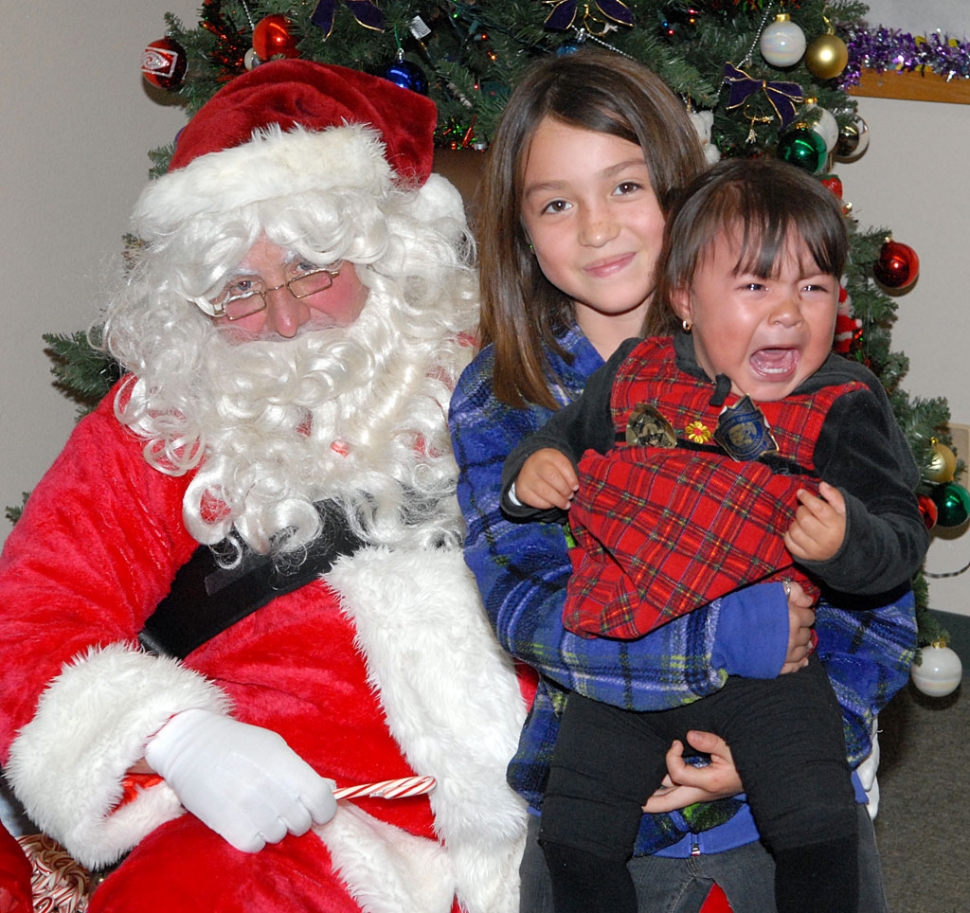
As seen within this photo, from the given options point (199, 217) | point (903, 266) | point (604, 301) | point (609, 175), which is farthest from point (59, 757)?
point (903, 266)

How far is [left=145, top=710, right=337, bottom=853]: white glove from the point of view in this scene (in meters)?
1.72

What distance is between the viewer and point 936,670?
326 cm

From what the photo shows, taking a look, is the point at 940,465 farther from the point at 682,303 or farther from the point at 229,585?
the point at 229,585

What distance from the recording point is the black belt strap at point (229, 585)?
2006mm

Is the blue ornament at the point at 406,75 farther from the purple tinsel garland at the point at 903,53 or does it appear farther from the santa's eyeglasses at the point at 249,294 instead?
the purple tinsel garland at the point at 903,53

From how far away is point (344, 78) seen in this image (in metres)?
2.21

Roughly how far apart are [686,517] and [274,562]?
827 millimetres

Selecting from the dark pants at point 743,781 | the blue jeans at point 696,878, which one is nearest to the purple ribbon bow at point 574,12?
the dark pants at point 743,781

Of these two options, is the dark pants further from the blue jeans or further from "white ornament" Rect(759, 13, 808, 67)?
"white ornament" Rect(759, 13, 808, 67)

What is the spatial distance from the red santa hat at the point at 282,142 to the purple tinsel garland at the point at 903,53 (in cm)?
167

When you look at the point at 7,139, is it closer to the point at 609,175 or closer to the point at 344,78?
the point at 344,78

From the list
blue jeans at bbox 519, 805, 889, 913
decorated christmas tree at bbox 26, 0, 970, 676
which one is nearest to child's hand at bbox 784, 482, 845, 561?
blue jeans at bbox 519, 805, 889, 913

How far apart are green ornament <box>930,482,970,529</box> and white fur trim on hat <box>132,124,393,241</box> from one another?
1839 millimetres

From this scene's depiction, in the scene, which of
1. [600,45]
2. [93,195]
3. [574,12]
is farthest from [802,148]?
[93,195]
